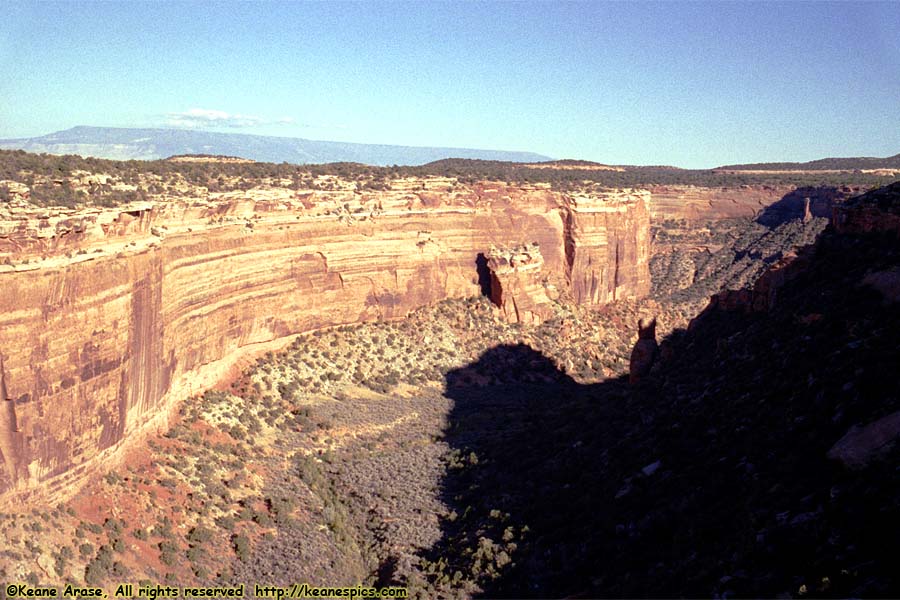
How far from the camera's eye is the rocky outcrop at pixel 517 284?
5434cm

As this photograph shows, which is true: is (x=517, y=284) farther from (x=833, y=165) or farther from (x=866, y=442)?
(x=833, y=165)

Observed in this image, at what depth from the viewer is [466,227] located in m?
53.9

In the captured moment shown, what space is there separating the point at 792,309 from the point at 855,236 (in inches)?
199

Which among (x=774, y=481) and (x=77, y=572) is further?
(x=77, y=572)

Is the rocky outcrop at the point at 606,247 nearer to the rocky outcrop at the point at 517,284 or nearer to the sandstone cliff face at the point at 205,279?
the sandstone cliff face at the point at 205,279

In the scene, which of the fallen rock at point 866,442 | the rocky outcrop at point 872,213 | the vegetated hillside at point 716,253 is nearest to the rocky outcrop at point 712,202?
the vegetated hillside at point 716,253

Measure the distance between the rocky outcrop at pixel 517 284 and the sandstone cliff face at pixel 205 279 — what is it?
4.56 feet

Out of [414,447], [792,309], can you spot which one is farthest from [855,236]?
[414,447]

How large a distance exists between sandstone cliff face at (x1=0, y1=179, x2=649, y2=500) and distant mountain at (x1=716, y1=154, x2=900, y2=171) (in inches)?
2488

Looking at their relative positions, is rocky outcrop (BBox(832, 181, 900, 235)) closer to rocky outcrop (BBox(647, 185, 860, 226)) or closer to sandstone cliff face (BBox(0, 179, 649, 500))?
sandstone cliff face (BBox(0, 179, 649, 500))

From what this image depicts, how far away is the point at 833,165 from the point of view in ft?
398

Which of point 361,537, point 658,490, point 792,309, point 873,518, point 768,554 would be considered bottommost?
point 361,537

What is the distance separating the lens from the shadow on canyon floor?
15453 millimetres

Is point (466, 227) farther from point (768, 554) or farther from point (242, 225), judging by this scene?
point (768, 554)
